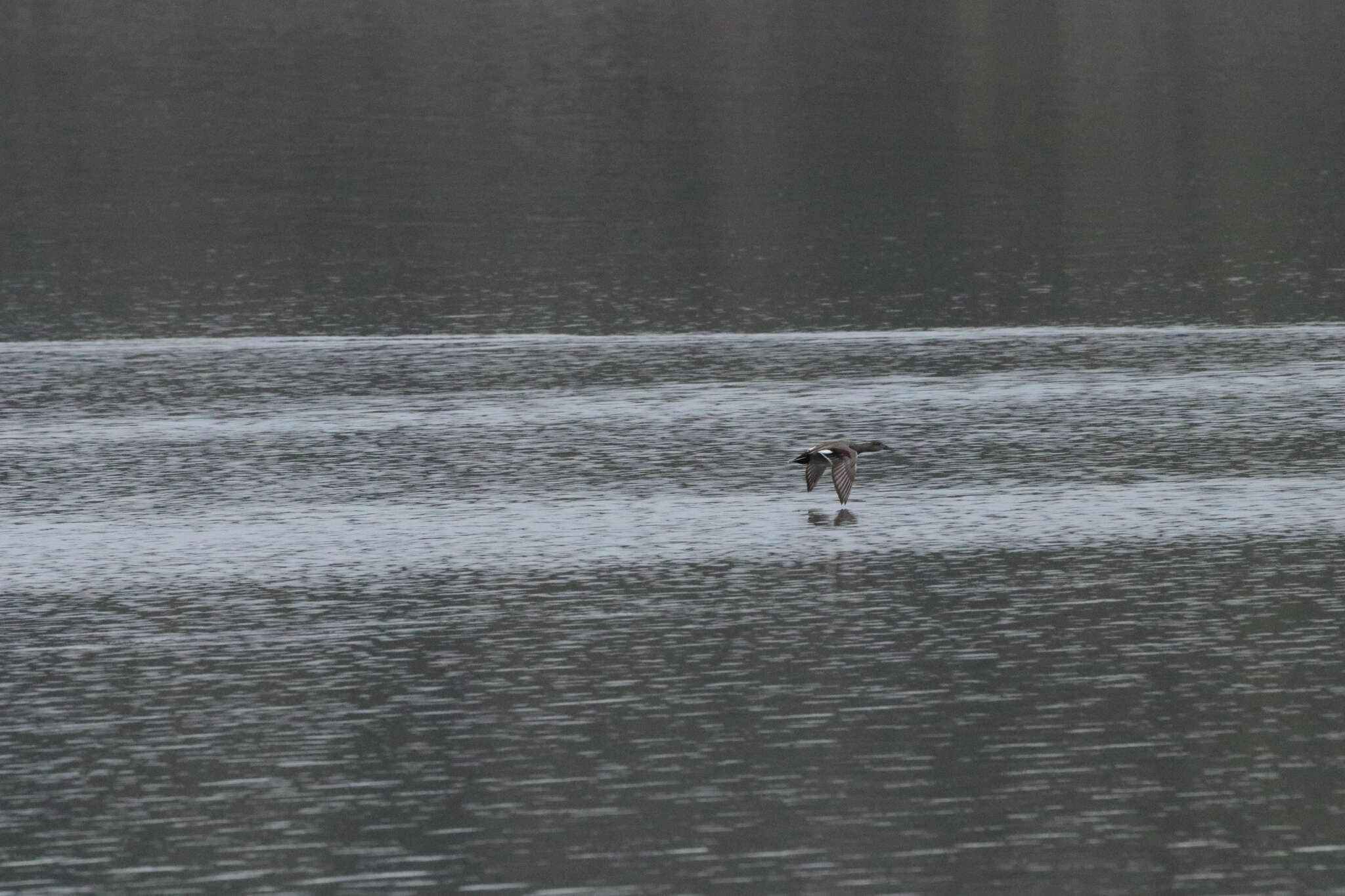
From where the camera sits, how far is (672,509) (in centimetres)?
4516

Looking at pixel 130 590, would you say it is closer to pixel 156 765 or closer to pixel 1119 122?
pixel 156 765

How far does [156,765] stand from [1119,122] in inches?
3162

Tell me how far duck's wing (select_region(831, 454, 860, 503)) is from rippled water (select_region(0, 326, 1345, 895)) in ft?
1.93

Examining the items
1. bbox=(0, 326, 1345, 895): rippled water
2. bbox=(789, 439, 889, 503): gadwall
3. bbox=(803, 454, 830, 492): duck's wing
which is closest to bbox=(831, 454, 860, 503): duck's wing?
bbox=(789, 439, 889, 503): gadwall

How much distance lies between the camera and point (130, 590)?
131 ft

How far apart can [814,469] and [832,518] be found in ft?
3.46

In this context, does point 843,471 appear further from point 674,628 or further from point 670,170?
point 670,170

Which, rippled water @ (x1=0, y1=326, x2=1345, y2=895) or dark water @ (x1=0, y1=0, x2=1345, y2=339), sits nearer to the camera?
rippled water @ (x1=0, y1=326, x2=1345, y2=895)

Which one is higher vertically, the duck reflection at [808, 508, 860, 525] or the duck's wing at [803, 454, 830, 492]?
the duck's wing at [803, 454, 830, 492]

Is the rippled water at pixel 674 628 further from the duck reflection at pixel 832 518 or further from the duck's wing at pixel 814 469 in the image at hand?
the duck's wing at pixel 814 469

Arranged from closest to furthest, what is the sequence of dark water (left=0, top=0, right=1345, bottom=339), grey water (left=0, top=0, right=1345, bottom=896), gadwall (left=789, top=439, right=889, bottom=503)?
grey water (left=0, top=0, right=1345, bottom=896), gadwall (left=789, top=439, right=889, bottom=503), dark water (left=0, top=0, right=1345, bottom=339)

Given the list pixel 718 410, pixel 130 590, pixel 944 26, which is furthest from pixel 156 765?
pixel 944 26

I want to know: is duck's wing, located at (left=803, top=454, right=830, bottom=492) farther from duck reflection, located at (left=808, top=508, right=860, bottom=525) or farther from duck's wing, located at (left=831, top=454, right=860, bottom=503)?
duck reflection, located at (left=808, top=508, right=860, bottom=525)

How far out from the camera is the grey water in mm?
29031
